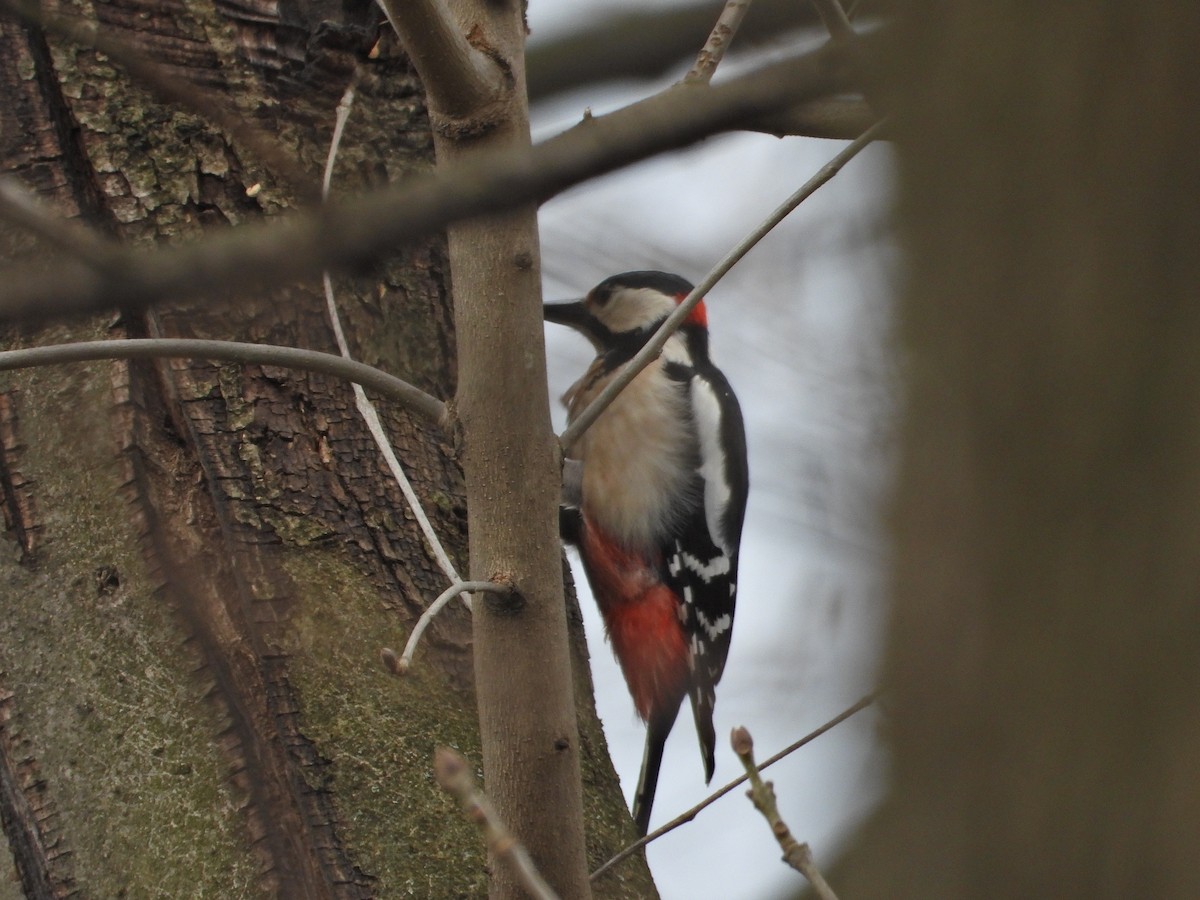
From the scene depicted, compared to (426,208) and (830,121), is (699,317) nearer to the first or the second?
(830,121)

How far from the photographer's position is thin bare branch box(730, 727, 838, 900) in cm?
117

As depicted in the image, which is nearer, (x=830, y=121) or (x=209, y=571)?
(x=209, y=571)

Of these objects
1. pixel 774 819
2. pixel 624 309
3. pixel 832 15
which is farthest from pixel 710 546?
pixel 774 819

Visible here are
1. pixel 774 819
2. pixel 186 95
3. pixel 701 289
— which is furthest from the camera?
pixel 701 289

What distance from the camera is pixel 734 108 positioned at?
0.73 m

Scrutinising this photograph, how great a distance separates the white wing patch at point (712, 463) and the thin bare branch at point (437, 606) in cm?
238

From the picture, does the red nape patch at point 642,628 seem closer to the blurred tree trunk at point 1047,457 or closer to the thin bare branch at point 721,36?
the thin bare branch at point 721,36

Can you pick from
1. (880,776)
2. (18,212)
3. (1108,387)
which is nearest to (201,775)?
(18,212)

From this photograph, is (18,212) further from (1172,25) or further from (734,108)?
(1172,25)

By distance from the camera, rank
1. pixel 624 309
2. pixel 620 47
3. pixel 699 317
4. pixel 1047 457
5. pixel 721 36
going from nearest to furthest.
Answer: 1. pixel 1047 457
2. pixel 721 36
3. pixel 620 47
4. pixel 624 309
5. pixel 699 317

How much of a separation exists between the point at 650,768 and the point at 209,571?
1.84 m

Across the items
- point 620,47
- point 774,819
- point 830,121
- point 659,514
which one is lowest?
point 774,819

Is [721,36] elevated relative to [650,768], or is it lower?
lower

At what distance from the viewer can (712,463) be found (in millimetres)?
3967
